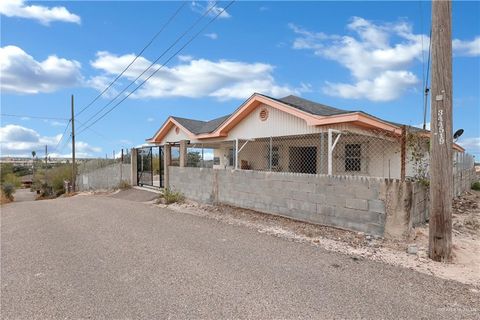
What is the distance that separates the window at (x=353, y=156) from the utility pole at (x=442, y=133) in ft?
25.7

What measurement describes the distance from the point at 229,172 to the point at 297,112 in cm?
307

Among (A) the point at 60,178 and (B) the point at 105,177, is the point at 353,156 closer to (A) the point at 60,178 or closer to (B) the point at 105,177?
(B) the point at 105,177

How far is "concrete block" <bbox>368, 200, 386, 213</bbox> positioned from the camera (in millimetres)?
5730

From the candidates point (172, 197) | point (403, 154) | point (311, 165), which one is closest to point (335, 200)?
point (403, 154)

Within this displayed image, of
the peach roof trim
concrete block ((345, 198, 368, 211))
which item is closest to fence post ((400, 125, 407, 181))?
concrete block ((345, 198, 368, 211))

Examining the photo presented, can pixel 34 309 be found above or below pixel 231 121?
below

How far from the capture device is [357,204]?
6.11 metres

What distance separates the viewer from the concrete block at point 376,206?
5.73m

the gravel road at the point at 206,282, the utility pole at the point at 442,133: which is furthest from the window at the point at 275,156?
the utility pole at the point at 442,133

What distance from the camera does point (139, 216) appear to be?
8.69 meters

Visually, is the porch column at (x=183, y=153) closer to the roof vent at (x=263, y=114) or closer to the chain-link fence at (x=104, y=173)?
the roof vent at (x=263, y=114)

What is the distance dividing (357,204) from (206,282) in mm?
3614

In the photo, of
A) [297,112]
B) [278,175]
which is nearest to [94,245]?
[278,175]

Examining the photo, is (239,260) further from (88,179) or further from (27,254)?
(88,179)
